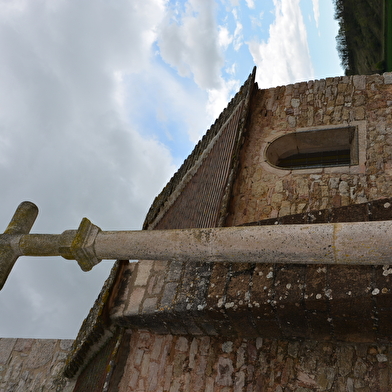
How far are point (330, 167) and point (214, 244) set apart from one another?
9.98 feet

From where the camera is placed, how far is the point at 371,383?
12.1ft

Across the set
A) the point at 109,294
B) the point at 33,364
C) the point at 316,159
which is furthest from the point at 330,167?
the point at 33,364

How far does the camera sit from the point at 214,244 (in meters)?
3.73

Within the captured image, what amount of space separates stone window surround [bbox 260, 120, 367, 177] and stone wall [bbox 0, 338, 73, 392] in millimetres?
4752

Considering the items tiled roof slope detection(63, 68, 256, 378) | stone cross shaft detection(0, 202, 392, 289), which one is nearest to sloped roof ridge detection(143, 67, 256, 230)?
tiled roof slope detection(63, 68, 256, 378)

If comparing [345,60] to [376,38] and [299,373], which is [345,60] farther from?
[299,373]

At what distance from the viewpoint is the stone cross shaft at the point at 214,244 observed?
3223 mm

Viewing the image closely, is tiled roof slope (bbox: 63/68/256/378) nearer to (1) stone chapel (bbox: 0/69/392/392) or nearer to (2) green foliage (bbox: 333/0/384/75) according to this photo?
(1) stone chapel (bbox: 0/69/392/392)

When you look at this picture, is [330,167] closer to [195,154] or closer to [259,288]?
[195,154]

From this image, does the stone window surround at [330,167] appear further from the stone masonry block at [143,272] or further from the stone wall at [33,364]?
the stone wall at [33,364]

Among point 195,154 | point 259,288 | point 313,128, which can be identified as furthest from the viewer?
point 195,154

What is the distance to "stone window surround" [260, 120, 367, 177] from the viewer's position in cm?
583

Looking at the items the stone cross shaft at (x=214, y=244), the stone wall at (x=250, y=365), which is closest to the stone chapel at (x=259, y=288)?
the stone wall at (x=250, y=365)

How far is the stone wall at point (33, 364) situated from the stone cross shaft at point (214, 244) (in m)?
3.27
